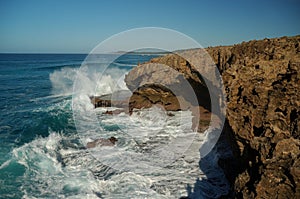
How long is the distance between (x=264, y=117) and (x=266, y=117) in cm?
6

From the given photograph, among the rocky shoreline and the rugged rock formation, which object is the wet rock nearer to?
the rocky shoreline

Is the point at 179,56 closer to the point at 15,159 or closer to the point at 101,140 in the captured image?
the point at 101,140

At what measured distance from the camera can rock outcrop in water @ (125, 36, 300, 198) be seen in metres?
3.77

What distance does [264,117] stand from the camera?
252 inches

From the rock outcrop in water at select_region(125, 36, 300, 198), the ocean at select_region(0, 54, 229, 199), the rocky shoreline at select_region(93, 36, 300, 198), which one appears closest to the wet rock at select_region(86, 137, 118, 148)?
the ocean at select_region(0, 54, 229, 199)

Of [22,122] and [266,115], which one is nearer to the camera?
[266,115]

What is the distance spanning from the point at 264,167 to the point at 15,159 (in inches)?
347

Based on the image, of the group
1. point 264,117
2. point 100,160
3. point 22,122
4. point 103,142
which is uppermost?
point 264,117

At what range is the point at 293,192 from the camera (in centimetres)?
352

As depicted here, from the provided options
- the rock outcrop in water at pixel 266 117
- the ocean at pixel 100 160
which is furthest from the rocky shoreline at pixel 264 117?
the ocean at pixel 100 160

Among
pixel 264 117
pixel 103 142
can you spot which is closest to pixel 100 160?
pixel 103 142

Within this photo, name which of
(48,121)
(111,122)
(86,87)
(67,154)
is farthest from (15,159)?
(86,87)

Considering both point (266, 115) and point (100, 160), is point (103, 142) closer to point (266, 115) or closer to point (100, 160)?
point (100, 160)

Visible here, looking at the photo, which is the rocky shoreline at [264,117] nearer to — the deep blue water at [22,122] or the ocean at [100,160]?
the ocean at [100,160]
